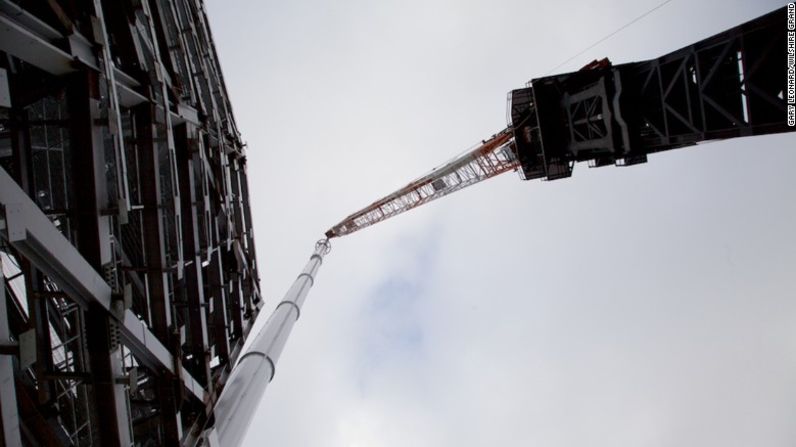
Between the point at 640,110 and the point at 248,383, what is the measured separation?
48.0 feet

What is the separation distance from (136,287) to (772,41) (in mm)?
16150

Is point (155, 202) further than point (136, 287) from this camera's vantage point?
No

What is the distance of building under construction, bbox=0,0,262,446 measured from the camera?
6.07 meters

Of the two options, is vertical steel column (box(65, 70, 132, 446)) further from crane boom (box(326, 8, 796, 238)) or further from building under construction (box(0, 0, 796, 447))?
crane boom (box(326, 8, 796, 238))

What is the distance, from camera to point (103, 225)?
6973 millimetres

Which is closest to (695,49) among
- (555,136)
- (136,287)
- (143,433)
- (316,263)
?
(555,136)

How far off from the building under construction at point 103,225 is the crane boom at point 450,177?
19.0m

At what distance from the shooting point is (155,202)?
8906 millimetres

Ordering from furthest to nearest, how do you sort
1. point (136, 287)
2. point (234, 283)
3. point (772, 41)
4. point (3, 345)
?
point (234, 283), point (136, 287), point (772, 41), point (3, 345)

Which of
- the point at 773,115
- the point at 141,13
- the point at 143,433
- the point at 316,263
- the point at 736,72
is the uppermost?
the point at 141,13

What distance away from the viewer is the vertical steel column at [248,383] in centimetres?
1121

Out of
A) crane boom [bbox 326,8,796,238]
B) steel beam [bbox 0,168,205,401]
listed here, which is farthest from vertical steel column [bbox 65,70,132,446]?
crane boom [bbox 326,8,796,238]

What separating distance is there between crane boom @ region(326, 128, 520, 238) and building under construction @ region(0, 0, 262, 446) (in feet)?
62.3

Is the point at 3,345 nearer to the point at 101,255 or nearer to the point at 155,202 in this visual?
the point at 101,255
